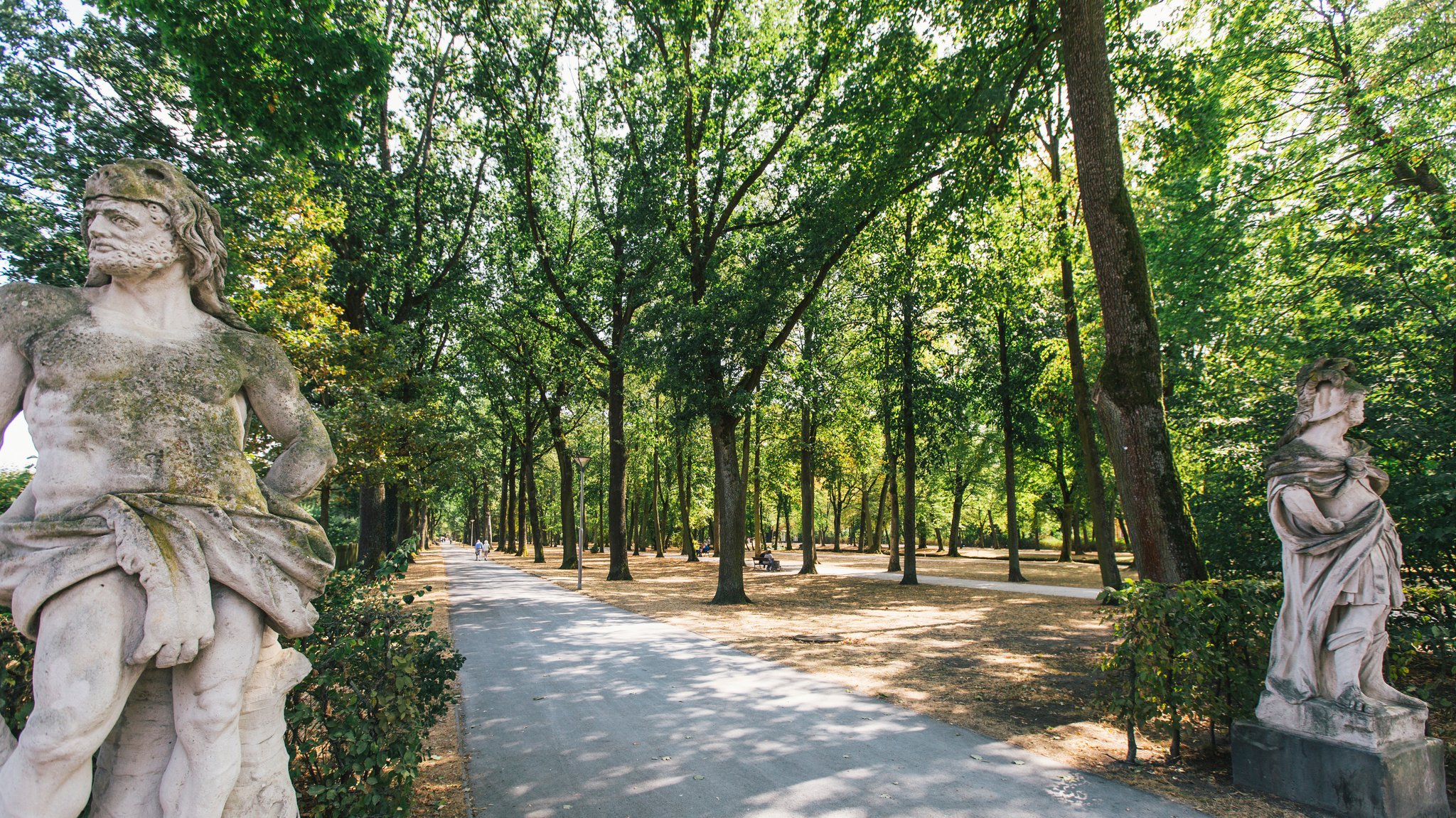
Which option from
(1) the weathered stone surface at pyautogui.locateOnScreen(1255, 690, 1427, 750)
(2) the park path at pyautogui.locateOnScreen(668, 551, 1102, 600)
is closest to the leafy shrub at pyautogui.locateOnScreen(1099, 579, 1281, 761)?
(1) the weathered stone surface at pyautogui.locateOnScreen(1255, 690, 1427, 750)

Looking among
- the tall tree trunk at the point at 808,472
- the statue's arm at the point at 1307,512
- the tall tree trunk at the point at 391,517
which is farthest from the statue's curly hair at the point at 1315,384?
the tall tree trunk at the point at 391,517

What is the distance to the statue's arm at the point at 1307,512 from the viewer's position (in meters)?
4.39

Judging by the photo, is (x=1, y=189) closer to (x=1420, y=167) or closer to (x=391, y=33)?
(x=391, y=33)

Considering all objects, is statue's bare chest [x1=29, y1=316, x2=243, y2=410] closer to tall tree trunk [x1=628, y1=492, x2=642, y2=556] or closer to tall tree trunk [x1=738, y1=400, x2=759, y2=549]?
tall tree trunk [x1=738, y1=400, x2=759, y2=549]

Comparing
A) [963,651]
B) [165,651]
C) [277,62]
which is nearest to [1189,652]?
[963,651]

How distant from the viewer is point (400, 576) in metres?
4.12

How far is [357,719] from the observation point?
3.44 meters

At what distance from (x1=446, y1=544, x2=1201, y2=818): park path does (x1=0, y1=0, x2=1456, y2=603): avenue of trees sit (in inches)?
88.6

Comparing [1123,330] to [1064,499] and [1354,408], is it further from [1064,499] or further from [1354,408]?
[1064,499]

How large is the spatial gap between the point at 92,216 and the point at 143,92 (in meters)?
Answer: 14.3

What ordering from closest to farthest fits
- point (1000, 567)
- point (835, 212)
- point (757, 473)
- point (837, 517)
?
point (835, 212)
point (1000, 567)
point (757, 473)
point (837, 517)

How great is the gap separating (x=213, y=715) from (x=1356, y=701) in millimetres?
5961

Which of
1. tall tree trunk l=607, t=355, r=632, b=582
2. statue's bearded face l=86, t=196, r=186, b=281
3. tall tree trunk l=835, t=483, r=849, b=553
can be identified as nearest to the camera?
statue's bearded face l=86, t=196, r=186, b=281

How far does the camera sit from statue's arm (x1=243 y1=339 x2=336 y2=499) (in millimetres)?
2477
